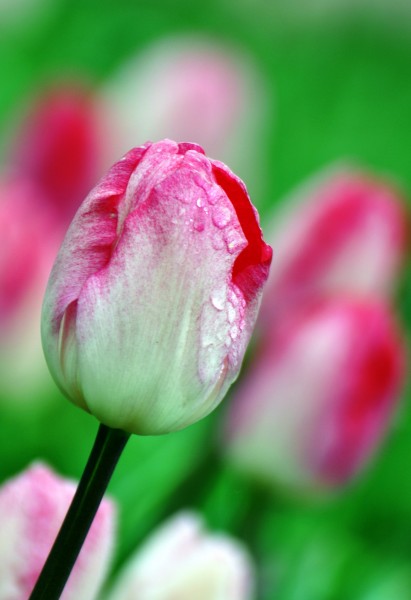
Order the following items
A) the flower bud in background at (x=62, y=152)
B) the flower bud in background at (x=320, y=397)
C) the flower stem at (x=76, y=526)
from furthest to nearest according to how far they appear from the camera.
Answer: the flower bud in background at (x=62, y=152)
the flower bud in background at (x=320, y=397)
the flower stem at (x=76, y=526)

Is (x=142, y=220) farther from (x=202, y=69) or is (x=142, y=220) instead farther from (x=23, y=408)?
(x=202, y=69)

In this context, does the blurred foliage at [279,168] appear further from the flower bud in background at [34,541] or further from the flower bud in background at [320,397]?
the flower bud in background at [34,541]

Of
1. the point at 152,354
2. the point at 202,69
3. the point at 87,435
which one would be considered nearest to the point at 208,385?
the point at 152,354

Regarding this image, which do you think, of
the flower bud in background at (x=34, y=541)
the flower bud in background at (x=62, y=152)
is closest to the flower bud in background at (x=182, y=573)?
the flower bud in background at (x=34, y=541)

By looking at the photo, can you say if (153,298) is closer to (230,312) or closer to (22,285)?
(230,312)

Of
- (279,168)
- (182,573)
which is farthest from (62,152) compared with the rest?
(279,168)

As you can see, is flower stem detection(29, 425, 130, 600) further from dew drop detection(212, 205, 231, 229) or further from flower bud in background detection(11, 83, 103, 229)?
flower bud in background detection(11, 83, 103, 229)
